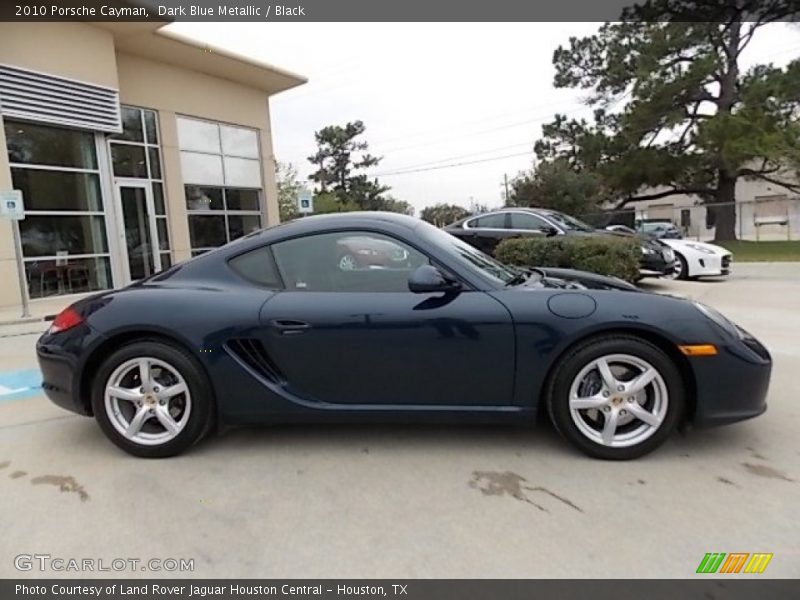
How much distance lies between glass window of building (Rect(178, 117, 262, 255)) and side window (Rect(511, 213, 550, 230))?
9.00 m

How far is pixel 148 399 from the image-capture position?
3051 millimetres

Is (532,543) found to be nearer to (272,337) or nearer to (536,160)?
(272,337)

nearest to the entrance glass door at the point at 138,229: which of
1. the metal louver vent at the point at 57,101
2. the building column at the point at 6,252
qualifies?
the metal louver vent at the point at 57,101

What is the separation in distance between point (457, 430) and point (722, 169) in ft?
82.9

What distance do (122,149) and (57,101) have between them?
2280 millimetres

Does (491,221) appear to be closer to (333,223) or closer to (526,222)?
(526,222)

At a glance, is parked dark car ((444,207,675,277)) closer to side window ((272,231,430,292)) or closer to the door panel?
side window ((272,231,430,292))

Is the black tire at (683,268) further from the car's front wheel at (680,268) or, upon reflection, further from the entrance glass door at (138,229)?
the entrance glass door at (138,229)

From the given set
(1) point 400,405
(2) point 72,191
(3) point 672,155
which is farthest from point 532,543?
(3) point 672,155

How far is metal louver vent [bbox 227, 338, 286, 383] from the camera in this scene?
2.97 metres

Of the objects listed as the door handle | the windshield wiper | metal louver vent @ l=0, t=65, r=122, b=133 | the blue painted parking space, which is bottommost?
the blue painted parking space

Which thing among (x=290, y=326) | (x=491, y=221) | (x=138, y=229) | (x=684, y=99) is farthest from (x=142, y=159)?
(x=684, y=99)

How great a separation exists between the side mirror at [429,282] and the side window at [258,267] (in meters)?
0.79

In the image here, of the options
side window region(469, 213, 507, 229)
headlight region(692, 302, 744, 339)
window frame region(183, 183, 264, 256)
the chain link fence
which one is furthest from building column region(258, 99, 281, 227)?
headlight region(692, 302, 744, 339)
